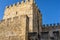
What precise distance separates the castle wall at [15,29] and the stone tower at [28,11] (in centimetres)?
838

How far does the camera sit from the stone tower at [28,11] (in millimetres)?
22983

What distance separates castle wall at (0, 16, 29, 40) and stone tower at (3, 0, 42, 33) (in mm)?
8375

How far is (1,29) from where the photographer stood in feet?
45.6

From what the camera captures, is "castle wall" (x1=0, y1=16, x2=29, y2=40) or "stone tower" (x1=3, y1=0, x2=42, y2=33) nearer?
"castle wall" (x1=0, y1=16, x2=29, y2=40)

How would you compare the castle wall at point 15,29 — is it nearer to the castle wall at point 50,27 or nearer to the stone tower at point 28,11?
the stone tower at point 28,11

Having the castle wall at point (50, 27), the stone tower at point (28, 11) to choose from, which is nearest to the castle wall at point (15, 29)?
the stone tower at point (28, 11)

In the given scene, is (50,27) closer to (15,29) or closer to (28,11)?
(28,11)

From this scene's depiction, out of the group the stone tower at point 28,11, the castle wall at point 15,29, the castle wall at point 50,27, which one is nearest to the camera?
the castle wall at point 15,29

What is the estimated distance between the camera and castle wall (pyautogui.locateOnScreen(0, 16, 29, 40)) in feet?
42.0

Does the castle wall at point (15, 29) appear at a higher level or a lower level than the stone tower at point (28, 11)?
lower

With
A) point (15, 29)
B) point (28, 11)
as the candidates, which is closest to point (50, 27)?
point (28, 11)

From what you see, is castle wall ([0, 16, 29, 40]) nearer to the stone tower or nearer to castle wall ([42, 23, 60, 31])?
the stone tower

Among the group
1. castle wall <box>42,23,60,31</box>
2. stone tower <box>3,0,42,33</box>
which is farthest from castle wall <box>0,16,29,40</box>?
castle wall <box>42,23,60,31</box>

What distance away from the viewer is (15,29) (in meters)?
13.1
